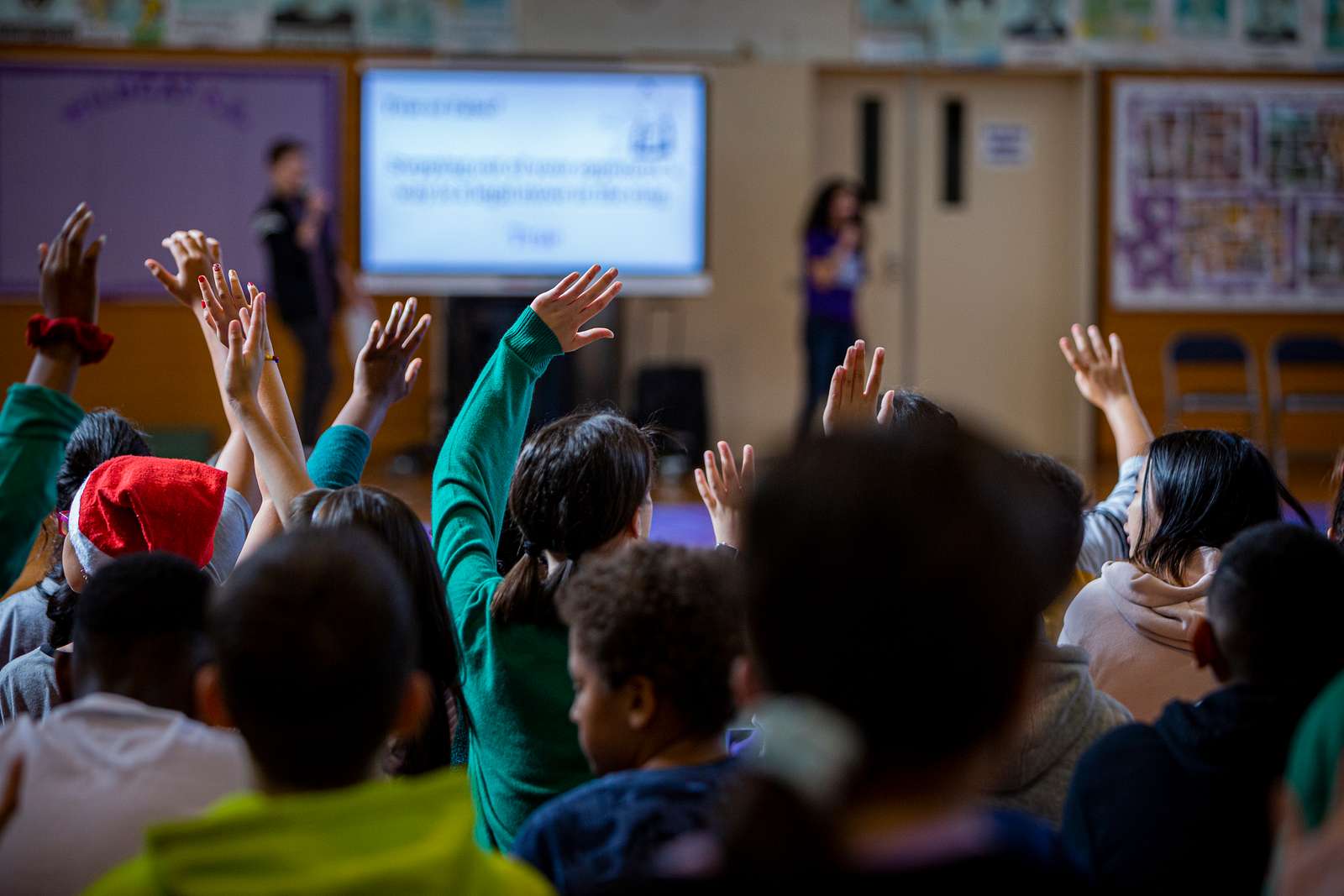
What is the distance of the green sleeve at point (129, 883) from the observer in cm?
74

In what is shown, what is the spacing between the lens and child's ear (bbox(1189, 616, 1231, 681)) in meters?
1.00

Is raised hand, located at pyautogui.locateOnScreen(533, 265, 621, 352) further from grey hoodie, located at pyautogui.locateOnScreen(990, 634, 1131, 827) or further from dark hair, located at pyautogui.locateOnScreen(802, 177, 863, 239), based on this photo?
dark hair, located at pyautogui.locateOnScreen(802, 177, 863, 239)

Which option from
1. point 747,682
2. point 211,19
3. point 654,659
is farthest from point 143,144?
point 747,682

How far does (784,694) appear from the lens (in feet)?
2.10

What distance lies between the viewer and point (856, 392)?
5.12ft

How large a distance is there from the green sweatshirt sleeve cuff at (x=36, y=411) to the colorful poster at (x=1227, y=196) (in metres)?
6.53

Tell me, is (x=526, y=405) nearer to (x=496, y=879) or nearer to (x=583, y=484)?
(x=583, y=484)

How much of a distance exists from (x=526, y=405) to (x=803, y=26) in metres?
5.71

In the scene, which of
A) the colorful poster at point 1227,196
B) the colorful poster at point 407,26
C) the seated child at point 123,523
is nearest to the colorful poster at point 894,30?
the colorful poster at point 1227,196

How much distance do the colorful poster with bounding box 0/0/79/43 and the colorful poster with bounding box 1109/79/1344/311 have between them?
17.9 feet

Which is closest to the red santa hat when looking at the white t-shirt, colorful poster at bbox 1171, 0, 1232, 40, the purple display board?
the white t-shirt

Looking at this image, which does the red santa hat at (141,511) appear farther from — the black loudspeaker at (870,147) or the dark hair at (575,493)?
the black loudspeaker at (870,147)

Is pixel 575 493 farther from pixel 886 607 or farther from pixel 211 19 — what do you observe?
pixel 211 19

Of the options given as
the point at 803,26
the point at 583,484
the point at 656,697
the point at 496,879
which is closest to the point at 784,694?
the point at 496,879
